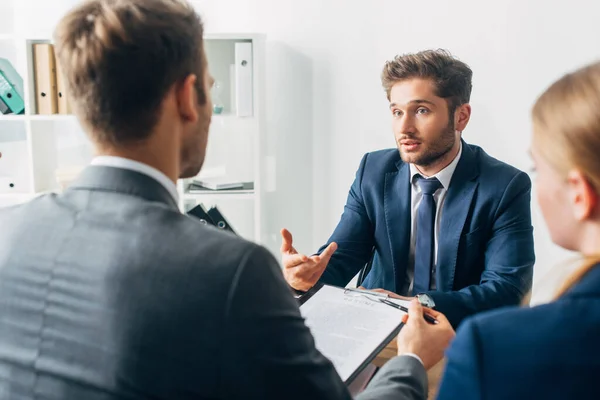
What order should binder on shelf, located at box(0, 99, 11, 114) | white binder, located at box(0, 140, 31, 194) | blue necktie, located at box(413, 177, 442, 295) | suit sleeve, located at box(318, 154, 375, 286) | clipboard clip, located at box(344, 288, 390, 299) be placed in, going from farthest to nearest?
white binder, located at box(0, 140, 31, 194), binder on shelf, located at box(0, 99, 11, 114), suit sleeve, located at box(318, 154, 375, 286), blue necktie, located at box(413, 177, 442, 295), clipboard clip, located at box(344, 288, 390, 299)

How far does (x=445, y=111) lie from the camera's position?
1.96 meters

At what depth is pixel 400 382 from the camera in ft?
3.21

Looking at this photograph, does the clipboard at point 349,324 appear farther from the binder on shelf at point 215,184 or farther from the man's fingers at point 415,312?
the binder on shelf at point 215,184

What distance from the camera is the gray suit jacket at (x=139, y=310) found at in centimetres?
71

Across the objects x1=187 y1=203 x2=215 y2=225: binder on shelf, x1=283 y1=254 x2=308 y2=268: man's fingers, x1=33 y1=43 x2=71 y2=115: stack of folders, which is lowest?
x1=283 y1=254 x2=308 y2=268: man's fingers

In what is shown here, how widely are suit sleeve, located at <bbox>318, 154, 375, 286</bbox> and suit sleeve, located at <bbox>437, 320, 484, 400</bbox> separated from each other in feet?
3.64

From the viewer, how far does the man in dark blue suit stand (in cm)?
165

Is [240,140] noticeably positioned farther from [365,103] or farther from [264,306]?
[264,306]

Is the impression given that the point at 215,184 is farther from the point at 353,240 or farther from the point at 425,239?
the point at 425,239

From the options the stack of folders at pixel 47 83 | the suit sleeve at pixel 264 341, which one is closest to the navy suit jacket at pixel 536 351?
the suit sleeve at pixel 264 341

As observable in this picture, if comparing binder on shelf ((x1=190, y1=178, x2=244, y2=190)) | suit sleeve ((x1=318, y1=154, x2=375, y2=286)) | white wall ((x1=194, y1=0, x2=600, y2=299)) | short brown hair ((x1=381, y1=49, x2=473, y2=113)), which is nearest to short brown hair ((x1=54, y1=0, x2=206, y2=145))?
suit sleeve ((x1=318, y1=154, x2=375, y2=286))

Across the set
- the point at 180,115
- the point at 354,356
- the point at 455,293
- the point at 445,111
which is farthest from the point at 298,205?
the point at 180,115

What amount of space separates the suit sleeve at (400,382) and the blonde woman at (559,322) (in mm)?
188

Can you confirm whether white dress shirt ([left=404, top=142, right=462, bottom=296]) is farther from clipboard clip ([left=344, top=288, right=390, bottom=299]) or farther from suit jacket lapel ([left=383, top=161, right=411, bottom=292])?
clipboard clip ([left=344, top=288, right=390, bottom=299])
